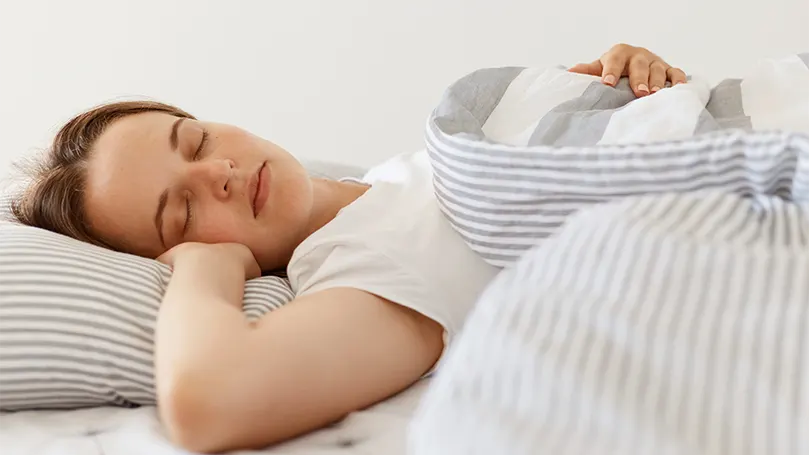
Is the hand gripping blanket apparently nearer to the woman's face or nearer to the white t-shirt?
the white t-shirt

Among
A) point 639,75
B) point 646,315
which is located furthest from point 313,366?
point 639,75

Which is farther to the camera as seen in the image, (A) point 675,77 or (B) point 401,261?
(A) point 675,77

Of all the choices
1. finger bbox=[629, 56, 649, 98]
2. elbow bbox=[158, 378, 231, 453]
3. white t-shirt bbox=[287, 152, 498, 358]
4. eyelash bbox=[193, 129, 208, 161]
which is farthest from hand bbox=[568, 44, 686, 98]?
elbow bbox=[158, 378, 231, 453]

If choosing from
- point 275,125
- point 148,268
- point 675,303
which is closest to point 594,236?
point 675,303

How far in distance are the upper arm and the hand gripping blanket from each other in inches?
8.0

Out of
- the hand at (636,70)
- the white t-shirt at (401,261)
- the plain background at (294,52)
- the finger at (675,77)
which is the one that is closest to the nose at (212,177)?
the white t-shirt at (401,261)

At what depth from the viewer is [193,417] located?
2.41 ft

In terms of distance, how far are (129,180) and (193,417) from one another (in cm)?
46

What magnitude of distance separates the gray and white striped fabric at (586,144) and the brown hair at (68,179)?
19.2 inches

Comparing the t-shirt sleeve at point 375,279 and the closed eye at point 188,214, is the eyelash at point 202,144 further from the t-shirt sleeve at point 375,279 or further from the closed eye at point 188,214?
the t-shirt sleeve at point 375,279

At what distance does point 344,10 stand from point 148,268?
4.43ft

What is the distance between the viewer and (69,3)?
216cm

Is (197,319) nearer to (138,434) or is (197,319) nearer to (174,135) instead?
(138,434)

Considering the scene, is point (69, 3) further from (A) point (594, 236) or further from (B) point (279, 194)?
(A) point (594, 236)
